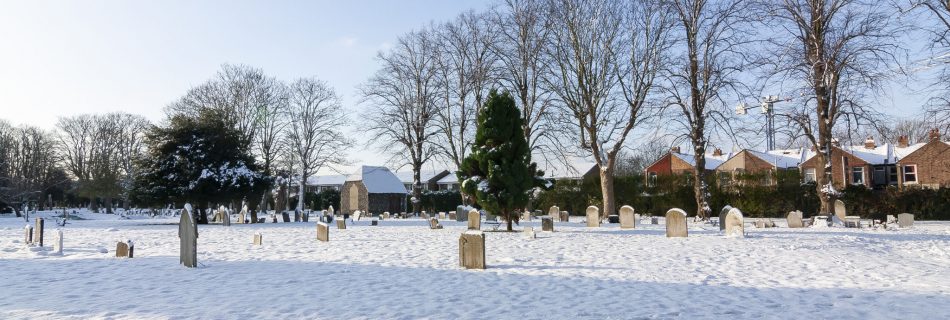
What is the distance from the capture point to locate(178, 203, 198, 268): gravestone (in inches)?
439

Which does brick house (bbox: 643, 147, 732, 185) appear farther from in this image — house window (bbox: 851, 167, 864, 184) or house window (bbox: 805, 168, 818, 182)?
house window (bbox: 851, 167, 864, 184)

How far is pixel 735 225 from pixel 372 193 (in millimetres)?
43217

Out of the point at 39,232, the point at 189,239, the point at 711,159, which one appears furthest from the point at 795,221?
the point at 711,159

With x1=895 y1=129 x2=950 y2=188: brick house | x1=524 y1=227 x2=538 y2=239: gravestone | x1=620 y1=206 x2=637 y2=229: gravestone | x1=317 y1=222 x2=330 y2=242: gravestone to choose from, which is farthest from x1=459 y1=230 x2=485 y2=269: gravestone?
x1=895 y1=129 x2=950 y2=188: brick house

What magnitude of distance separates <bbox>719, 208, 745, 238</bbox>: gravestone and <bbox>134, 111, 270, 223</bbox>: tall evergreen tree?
2386cm

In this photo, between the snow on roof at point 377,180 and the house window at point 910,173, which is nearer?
the house window at point 910,173

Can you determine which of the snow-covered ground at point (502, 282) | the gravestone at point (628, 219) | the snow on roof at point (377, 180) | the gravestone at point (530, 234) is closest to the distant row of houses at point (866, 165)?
the gravestone at point (628, 219)

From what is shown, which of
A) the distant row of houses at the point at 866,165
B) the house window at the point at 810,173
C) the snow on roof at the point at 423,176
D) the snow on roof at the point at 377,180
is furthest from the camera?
the snow on roof at the point at 423,176

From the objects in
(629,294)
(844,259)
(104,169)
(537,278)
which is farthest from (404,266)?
(104,169)

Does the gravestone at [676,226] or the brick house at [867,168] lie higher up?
the brick house at [867,168]

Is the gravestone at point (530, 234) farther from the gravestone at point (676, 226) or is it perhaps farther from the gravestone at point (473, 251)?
the gravestone at point (473, 251)

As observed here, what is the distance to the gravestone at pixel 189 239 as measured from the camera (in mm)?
11141

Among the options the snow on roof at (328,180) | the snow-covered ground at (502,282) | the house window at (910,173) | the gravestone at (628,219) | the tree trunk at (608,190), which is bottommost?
the snow-covered ground at (502,282)

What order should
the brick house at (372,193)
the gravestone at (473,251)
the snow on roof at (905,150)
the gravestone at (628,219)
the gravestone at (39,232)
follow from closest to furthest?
the gravestone at (473,251) < the gravestone at (39,232) < the gravestone at (628,219) < the snow on roof at (905,150) < the brick house at (372,193)
